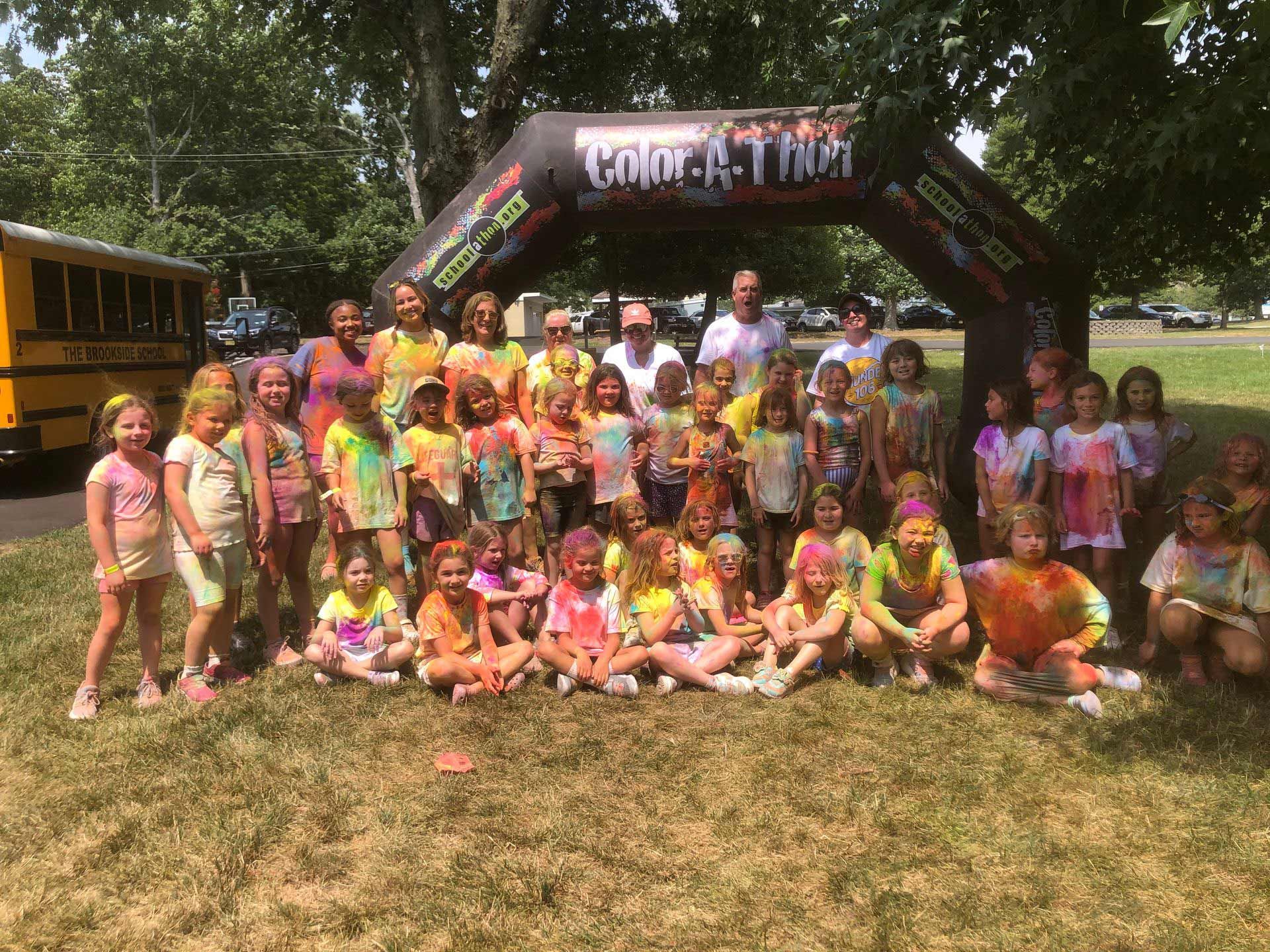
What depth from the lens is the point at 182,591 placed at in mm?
6840

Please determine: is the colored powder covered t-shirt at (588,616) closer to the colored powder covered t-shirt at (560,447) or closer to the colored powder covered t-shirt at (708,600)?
the colored powder covered t-shirt at (708,600)

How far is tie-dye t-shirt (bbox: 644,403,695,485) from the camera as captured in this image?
5.90 m

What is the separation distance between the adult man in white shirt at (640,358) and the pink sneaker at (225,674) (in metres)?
2.73

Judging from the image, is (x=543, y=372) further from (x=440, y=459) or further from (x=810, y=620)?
(x=810, y=620)

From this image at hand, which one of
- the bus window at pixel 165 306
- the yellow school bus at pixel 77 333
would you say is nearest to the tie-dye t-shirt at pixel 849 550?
the yellow school bus at pixel 77 333

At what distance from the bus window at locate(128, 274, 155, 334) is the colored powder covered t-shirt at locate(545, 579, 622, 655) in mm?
9896

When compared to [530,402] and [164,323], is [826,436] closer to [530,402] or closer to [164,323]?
[530,402]

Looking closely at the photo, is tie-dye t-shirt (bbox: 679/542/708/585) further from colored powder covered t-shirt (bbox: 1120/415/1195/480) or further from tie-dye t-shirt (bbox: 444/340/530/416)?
colored powder covered t-shirt (bbox: 1120/415/1195/480)

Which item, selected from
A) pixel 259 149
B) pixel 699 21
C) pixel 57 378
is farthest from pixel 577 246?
pixel 259 149

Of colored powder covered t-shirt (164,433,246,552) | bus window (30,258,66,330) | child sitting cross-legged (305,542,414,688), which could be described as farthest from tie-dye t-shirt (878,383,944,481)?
bus window (30,258,66,330)

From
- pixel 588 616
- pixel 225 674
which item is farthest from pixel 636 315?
pixel 225 674

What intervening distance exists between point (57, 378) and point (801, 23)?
1001cm

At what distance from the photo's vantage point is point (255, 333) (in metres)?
31.5

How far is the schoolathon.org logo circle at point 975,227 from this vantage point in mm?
6668
